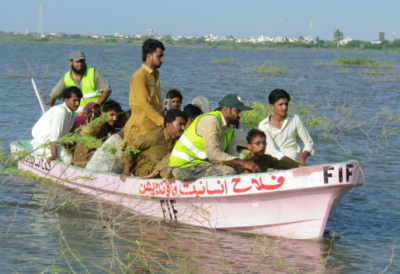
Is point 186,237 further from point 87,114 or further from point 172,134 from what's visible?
point 87,114

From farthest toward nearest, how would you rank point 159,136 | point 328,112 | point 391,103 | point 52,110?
1. point 391,103
2. point 328,112
3. point 52,110
4. point 159,136

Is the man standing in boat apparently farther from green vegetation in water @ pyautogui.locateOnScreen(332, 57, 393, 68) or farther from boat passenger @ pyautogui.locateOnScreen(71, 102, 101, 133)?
green vegetation in water @ pyautogui.locateOnScreen(332, 57, 393, 68)

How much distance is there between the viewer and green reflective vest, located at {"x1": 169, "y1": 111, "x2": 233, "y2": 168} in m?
8.18

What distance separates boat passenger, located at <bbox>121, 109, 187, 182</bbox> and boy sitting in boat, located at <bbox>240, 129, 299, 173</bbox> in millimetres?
775

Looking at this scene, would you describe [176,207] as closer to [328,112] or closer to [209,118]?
[209,118]

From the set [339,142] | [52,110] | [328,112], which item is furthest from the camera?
[328,112]

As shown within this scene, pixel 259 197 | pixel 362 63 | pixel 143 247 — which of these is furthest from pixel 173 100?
pixel 362 63

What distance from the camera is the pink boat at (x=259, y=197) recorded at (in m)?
7.61

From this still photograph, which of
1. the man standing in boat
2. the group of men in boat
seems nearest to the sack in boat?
the group of men in boat

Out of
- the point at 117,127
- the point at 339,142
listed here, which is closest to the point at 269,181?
the point at 117,127

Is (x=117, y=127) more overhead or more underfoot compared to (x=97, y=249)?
more overhead

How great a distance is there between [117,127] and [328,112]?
10.5m

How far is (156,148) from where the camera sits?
885 cm

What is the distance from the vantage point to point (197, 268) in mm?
7375
